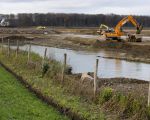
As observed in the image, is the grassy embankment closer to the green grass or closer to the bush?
the bush

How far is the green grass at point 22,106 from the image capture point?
39.9 feet

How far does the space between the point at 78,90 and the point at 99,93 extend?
120cm

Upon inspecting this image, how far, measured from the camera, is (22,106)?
13.7m

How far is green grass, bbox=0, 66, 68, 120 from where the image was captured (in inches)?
479

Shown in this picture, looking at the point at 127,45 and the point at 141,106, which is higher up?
the point at 141,106

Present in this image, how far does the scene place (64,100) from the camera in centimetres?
1442

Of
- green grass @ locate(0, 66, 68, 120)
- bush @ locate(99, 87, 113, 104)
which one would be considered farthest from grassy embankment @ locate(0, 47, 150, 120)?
green grass @ locate(0, 66, 68, 120)

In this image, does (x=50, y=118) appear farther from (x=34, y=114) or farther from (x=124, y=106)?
(x=124, y=106)

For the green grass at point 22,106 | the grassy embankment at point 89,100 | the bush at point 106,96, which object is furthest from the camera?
the bush at point 106,96

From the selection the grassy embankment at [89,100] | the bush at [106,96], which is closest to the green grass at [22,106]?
the grassy embankment at [89,100]

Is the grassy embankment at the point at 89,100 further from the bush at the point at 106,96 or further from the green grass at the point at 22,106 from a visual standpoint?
the green grass at the point at 22,106

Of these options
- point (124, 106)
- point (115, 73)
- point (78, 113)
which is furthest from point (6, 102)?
point (115, 73)

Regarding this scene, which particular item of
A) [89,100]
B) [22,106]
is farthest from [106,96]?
[22,106]

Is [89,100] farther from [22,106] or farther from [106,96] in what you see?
[22,106]
